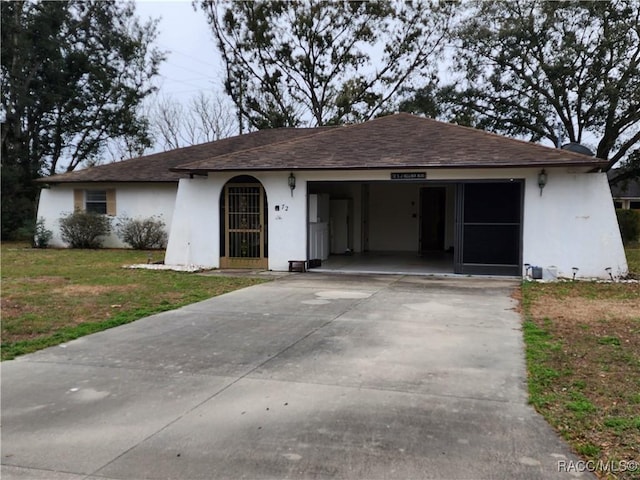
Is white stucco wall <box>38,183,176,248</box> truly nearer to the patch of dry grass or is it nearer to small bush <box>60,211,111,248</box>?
small bush <box>60,211,111,248</box>

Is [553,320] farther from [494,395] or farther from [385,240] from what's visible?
[385,240]

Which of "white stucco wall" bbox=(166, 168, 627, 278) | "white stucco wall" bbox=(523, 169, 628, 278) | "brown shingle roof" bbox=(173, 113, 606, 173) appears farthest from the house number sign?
"white stucco wall" bbox=(523, 169, 628, 278)

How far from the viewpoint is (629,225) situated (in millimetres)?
24391

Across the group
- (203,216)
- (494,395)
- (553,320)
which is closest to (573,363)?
(494,395)

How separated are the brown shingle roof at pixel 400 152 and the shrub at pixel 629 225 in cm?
1382

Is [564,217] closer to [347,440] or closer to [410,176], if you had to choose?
[410,176]

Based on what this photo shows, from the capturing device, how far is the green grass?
6676 millimetres

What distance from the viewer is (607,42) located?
2211 cm

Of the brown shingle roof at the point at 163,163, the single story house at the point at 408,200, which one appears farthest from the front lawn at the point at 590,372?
the brown shingle roof at the point at 163,163

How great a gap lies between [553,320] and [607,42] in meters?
19.7

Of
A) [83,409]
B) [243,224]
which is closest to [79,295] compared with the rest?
[243,224]

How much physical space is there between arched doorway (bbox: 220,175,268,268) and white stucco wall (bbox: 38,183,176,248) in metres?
6.33

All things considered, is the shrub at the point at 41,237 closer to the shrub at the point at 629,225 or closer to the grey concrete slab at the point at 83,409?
the grey concrete slab at the point at 83,409

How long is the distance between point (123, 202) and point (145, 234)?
1.77 meters
